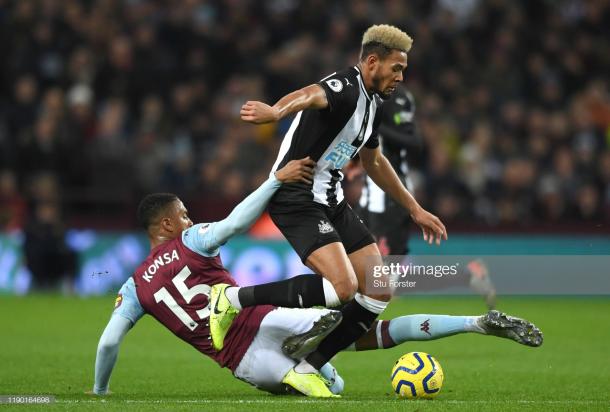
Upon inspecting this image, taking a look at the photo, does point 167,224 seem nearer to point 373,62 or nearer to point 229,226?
point 229,226

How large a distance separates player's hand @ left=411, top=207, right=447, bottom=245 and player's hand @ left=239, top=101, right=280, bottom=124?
167cm

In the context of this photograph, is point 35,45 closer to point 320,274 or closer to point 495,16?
point 495,16

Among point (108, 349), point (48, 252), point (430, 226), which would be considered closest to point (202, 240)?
point (108, 349)

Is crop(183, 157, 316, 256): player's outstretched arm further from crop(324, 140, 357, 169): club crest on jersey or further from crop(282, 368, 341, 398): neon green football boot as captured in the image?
crop(282, 368, 341, 398): neon green football boot

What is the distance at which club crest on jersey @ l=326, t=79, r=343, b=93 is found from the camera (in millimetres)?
6410

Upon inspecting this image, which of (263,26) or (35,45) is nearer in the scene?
(35,45)

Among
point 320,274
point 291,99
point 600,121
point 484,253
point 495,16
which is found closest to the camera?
point 291,99

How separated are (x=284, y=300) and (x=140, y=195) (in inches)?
359

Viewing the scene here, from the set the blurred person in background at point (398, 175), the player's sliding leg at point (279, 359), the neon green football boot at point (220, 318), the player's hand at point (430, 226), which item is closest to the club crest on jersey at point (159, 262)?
the neon green football boot at point (220, 318)

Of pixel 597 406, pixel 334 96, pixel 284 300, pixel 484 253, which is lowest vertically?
pixel 484 253

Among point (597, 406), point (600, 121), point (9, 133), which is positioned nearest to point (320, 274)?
point (597, 406)

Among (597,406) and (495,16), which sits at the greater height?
(495,16)

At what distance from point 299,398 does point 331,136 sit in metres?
1.55

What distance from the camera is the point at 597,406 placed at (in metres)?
6.20
